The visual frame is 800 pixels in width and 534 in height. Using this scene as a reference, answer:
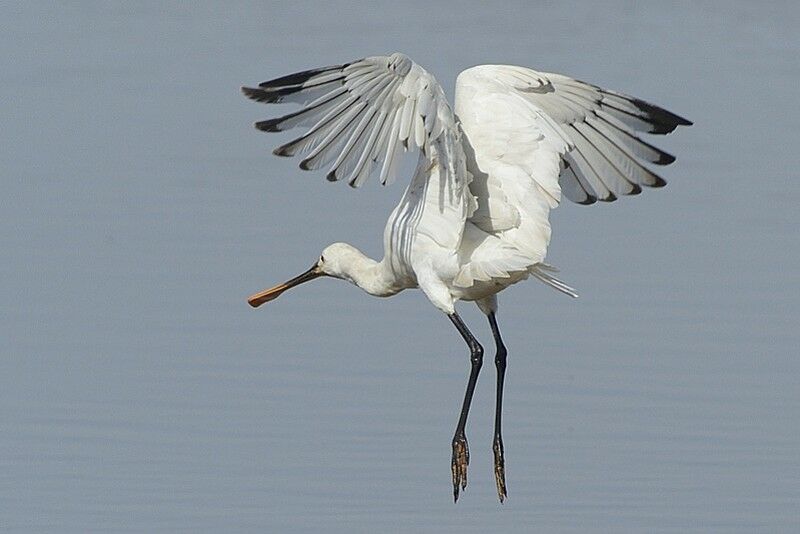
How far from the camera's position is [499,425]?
12.6 meters

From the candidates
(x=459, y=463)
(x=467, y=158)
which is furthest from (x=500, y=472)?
(x=467, y=158)

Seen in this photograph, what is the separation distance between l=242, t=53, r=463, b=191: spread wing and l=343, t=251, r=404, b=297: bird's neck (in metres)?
1.80

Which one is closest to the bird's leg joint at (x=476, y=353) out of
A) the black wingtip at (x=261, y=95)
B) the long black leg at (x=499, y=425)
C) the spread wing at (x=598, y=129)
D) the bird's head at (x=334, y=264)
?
the long black leg at (x=499, y=425)

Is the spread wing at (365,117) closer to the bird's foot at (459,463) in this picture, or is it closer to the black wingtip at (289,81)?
the black wingtip at (289,81)

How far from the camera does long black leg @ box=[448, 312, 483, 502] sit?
1223 centimetres

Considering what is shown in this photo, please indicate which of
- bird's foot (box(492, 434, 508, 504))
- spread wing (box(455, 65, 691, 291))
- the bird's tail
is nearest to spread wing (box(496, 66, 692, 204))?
spread wing (box(455, 65, 691, 291))

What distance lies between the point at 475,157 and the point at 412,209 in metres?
0.46

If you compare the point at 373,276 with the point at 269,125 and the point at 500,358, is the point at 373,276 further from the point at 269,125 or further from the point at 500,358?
the point at 269,125

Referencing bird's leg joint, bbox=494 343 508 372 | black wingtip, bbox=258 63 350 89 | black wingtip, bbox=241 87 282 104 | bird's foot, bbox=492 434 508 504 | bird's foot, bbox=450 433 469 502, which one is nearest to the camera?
black wingtip, bbox=241 87 282 104

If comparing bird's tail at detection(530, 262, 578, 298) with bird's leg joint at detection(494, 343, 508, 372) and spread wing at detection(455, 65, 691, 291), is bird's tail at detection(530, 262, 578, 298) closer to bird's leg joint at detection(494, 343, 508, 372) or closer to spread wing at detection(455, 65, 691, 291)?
spread wing at detection(455, 65, 691, 291)

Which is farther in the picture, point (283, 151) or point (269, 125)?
point (283, 151)

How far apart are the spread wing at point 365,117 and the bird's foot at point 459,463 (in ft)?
→ 6.03

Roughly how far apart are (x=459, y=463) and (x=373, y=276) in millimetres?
1471

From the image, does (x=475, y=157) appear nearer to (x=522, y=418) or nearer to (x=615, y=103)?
(x=615, y=103)
